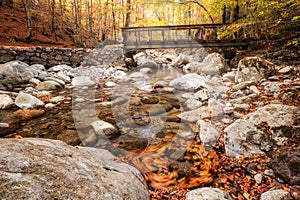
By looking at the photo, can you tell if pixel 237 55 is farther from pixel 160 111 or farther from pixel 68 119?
pixel 68 119

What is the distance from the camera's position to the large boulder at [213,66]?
29.4 feet

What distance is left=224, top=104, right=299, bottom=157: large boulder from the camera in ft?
8.82

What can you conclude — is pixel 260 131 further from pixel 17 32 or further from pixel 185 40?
pixel 17 32

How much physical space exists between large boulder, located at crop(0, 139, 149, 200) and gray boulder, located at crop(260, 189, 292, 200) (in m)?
1.64

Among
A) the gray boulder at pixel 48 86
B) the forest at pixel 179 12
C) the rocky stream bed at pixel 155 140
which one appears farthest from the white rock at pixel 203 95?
the gray boulder at pixel 48 86

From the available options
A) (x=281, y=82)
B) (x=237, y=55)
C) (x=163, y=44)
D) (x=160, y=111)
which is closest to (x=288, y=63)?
(x=281, y=82)

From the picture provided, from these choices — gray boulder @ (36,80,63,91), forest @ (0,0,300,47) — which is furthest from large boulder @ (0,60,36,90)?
forest @ (0,0,300,47)

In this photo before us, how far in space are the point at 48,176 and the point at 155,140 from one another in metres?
2.70

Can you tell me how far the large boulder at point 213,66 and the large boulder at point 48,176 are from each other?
8.63m

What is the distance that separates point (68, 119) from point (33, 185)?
402cm

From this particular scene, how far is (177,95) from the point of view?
641cm

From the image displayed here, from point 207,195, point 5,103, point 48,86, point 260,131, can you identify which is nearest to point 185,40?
point 48,86

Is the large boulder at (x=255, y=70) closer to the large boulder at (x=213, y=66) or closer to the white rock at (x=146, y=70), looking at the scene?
the large boulder at (x=213, y=66)

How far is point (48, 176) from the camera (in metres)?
1.10
